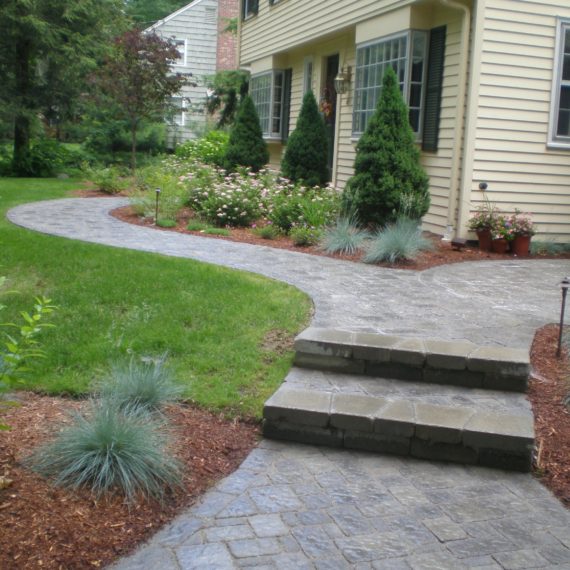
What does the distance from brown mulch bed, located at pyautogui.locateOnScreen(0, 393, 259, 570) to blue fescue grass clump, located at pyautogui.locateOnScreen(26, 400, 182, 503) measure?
0.06 meters

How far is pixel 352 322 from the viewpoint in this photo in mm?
5301

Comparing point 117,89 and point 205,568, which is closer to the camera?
point 205,568

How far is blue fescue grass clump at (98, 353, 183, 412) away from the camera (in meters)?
3.81

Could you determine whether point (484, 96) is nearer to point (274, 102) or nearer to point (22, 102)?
point (274, 102)

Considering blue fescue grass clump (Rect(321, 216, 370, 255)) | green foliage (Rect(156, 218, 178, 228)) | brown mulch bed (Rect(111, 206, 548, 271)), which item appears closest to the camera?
brown mulch bed (Rect(111, 206, 548, 271))

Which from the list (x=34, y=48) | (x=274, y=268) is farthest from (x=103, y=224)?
(x=34, y=48)

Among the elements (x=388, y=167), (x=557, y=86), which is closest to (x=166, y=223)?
(x=388, y=167)

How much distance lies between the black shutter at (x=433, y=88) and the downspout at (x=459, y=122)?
0.58 metres

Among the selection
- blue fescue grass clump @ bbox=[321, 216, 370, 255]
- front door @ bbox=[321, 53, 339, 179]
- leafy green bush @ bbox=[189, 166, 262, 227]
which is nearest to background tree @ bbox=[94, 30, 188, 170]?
front door @ bbox=[321, 53, 339, 179]

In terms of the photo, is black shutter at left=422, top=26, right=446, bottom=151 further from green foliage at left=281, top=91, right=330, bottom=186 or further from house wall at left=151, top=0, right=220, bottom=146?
house wall at left=151, top=0, right=220, bottom=146

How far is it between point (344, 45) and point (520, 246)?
5.72 metres

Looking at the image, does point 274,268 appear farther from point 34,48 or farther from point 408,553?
point 34,48

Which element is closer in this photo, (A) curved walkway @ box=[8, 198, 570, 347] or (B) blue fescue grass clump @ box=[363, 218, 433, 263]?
(A) curved walkway @ box=[8, 198, 570, 347]

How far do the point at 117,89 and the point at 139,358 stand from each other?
14326 mm
